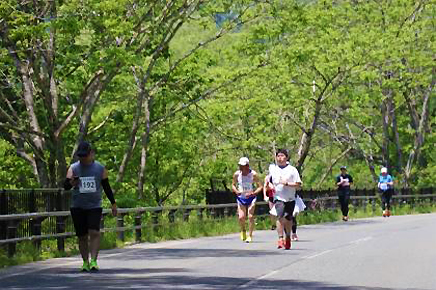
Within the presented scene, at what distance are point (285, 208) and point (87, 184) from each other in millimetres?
6799

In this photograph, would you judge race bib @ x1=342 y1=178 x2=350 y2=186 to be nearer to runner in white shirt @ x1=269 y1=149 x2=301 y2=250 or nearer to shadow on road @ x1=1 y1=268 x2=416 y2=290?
runner in white shirt @ x1=269 y1=149 x2=301 y2=250

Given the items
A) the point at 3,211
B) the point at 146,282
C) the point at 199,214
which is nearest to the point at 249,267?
the point at 146,282

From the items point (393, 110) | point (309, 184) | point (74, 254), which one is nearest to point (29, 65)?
point (74, 254)

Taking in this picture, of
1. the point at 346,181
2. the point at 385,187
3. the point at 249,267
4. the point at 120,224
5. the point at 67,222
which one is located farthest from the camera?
the point at 385,187

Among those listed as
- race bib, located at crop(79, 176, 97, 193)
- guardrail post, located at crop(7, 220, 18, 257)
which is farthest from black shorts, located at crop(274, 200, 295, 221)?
race bib, located at crop(79, 176, 97, 193)

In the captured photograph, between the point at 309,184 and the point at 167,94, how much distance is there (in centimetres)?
3538

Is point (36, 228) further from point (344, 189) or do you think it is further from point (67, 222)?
point (344, 189)

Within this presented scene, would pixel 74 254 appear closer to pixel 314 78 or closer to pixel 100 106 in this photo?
pixel 100 106

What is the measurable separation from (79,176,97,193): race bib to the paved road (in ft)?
3.98

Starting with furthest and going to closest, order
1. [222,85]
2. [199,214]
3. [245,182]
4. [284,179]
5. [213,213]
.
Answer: [222,85], [213,213], [199,214], [245,182], [284,179]

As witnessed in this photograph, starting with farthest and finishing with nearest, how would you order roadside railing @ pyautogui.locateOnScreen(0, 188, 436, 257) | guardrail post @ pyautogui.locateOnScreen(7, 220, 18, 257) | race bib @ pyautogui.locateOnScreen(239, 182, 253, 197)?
race bib @ pyautogui.locateOnScreen(239, 182, 253, 197) < roadside railing @ pyautogui.locateOnScreen(0, 188, 436, 257) < guardrail post @ pyautogui.locateOnScreen(7, 220, 18, 257)

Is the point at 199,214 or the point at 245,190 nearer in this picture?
the point at 245,190

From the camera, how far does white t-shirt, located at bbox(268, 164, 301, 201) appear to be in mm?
23125

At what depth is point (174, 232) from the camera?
29328 mm
